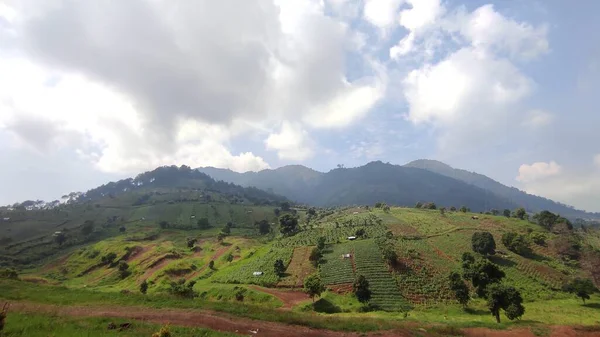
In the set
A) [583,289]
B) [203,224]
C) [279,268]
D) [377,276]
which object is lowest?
[583,289]

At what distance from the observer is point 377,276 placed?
70812 mm

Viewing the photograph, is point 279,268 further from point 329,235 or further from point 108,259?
point 108,259

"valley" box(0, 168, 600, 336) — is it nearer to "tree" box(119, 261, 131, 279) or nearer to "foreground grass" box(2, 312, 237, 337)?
"foreground grass" box(2, 312, 237, 337)

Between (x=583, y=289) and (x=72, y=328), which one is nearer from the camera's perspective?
(x=72, y=328)

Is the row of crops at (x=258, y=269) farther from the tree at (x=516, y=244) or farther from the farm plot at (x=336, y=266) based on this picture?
the tree at (x=516, y=244)

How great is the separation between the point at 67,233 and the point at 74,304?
14766cm

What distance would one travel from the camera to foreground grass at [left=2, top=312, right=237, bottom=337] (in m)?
27.7

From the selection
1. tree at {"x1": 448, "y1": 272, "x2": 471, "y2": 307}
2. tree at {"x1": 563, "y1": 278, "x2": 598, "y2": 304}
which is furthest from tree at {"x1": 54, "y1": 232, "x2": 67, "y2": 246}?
tree at {"x1": 563, "y1": 278, "x2": 598, "y2": 304}

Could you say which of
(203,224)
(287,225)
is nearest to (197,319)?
(287,225)

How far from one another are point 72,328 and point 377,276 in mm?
56157

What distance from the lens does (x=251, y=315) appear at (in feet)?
116

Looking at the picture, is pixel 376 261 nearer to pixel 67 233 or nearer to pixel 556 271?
pixel 556 271

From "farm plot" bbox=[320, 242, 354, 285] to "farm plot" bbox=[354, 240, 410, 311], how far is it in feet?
6.65

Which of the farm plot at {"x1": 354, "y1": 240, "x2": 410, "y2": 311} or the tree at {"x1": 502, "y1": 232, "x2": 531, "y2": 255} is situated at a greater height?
the tree at {"x1": 502, "y1": 232, "x2": 531, "y2": 255}
